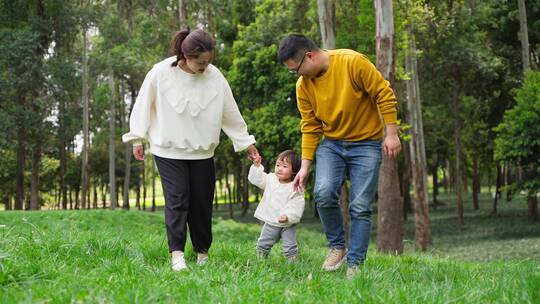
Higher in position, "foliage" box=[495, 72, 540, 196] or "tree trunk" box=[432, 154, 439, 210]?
"foliage" box=[495, 72, 540, 196]

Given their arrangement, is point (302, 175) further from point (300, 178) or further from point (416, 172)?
point (416, 172)

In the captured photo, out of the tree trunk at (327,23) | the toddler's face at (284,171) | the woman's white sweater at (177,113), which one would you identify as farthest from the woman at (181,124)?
the tree trunk at (327,23)

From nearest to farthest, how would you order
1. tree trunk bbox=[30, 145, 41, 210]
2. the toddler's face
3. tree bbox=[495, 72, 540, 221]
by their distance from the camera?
the toddler's face → tree bbox=[495, 72, 540, 221] → tree trunk bbox=[30, 145, 41, 210]

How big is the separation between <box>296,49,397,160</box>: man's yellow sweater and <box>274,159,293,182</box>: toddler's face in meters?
1.06

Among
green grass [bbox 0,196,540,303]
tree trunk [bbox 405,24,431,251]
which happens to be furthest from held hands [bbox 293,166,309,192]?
tree trunk [bbox 405,24,431,251]

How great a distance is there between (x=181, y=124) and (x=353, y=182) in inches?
62.1

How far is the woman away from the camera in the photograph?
547cm

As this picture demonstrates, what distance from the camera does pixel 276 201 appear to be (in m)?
6.66

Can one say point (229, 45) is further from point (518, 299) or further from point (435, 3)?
point (518, 299)

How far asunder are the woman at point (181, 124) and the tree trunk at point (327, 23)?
11.6 m

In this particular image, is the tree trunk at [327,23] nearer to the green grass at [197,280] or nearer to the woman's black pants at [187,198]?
the green grass at [197,280]

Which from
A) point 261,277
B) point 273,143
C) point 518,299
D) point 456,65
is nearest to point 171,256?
point 261,277

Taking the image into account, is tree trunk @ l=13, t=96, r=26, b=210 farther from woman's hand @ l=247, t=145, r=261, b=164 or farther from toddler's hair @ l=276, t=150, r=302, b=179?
woman's hand @ l=247, t=145, r=261, b=164

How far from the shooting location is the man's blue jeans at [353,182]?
5492 millimetres
